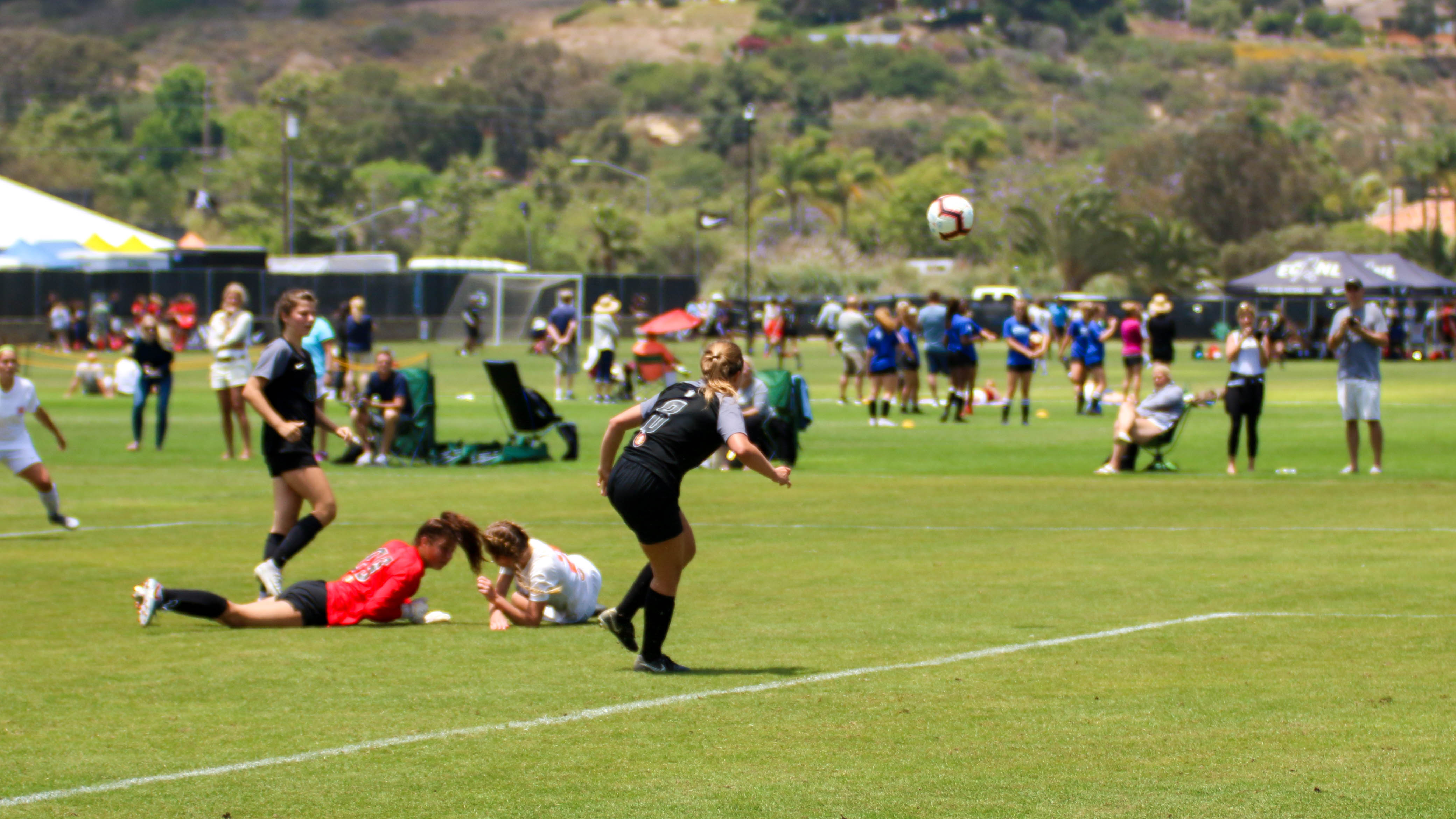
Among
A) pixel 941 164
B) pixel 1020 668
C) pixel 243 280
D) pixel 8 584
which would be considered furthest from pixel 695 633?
pixel 941 164

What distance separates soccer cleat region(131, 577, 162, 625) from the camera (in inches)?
378

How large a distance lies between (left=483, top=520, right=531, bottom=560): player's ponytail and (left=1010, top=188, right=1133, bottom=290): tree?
291ft

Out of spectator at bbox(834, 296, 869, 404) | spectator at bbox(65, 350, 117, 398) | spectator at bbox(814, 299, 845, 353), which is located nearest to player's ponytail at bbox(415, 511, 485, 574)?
spectator at bbox(834, 296, 869, 404)

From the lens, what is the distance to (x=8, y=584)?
11.7m

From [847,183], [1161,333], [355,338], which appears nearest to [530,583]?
[1161,333]

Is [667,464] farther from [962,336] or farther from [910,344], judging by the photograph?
[910,344]

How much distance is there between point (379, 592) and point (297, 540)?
85 cm

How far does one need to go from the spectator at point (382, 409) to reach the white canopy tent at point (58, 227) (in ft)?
109

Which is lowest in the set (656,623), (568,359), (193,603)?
(193,603)

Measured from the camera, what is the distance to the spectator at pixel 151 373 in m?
22.2

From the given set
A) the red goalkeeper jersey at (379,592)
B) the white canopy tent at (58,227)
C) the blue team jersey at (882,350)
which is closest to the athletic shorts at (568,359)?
the blue team jersey at (882,350)

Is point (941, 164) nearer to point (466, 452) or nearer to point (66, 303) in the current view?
point (66, 303)

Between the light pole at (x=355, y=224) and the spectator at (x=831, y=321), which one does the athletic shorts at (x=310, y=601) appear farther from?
the light pole at (x=355, y=224)

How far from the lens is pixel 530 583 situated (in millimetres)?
10023
